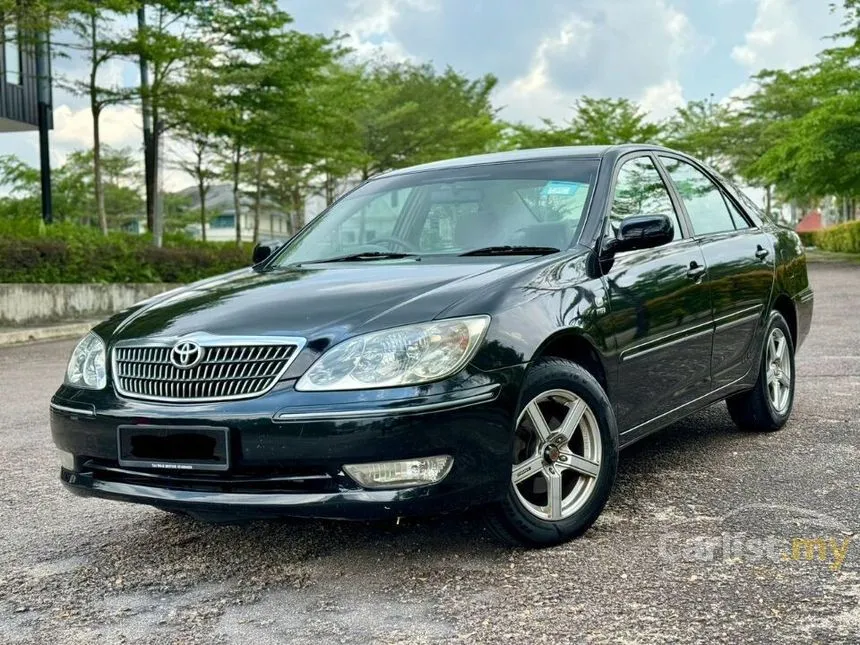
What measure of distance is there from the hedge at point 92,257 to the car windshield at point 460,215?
12532 millimetres

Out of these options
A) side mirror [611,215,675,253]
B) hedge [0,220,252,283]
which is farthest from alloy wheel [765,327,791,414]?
hedge [0,220,252,283]

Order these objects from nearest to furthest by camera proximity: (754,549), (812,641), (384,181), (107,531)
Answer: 1. (812,641)
2. (754,549)
3. (107,531)
4. (384,181)

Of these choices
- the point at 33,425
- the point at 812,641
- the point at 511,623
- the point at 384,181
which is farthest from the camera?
the point at 33,425

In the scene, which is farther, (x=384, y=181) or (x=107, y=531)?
(x=384, y=181)

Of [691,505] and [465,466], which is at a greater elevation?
[465,466]

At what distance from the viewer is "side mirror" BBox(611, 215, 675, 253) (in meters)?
4.17

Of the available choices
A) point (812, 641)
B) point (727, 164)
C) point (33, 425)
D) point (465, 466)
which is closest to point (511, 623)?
point (465, 466)

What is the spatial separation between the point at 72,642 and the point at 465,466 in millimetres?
1290

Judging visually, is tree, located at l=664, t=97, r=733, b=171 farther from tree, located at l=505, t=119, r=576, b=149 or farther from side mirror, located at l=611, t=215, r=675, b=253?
side mirror, located at l=611, t=215, r=675, b=253

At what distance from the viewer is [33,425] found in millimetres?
6953

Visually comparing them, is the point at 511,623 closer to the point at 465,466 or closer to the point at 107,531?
the point at 465,466

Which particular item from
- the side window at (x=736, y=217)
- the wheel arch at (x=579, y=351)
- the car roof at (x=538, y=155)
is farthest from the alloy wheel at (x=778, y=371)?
the wheel arch at (x=579, y=351)

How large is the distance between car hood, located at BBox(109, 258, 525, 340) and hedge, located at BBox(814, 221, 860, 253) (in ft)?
123

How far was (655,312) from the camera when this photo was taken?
4.39 metres
